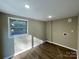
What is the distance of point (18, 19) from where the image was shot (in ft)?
11.6

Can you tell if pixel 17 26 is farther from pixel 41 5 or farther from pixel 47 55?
pixel 47 55

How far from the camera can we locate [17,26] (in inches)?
139

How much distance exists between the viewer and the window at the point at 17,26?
3202 millimetres

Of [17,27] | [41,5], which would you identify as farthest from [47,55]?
[41,5]

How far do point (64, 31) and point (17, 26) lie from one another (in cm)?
329

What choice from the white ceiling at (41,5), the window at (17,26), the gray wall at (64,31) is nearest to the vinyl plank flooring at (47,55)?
the gray wall at (64,31)

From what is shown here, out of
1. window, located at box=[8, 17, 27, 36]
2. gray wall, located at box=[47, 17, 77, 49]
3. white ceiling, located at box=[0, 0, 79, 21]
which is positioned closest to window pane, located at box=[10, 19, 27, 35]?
window, located at box=[8, 17, 27, 36]

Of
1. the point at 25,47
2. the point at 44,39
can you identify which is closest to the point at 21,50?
the point at 25,47

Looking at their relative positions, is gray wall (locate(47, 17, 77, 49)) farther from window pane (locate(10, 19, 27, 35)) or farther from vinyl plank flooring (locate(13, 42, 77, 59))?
window pane (locate(10, 19, 27, 35))

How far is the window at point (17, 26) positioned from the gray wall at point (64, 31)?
264 centimetres

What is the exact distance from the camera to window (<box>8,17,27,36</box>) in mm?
3202

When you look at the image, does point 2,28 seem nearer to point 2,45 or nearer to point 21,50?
point 2,45

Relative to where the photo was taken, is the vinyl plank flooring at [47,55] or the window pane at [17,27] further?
the window pane at [17,27]

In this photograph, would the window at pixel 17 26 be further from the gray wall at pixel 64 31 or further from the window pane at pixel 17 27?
the gray wall at pixel 64 31
